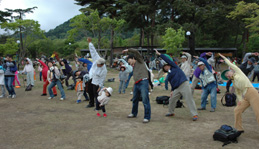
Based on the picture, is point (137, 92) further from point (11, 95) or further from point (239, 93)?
point (11, 95)

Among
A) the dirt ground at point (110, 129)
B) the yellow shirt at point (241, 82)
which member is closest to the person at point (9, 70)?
the dirt ground at point (110, 129)

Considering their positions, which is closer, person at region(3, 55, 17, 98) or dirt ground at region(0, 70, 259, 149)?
dirt ground at region(0, 70, 259, 149)

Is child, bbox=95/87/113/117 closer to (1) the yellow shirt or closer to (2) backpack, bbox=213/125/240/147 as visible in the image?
(2) backpack, bbox=213/125/240/147

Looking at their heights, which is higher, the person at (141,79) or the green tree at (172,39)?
the green tree at (172,39)

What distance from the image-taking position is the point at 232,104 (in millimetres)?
7367

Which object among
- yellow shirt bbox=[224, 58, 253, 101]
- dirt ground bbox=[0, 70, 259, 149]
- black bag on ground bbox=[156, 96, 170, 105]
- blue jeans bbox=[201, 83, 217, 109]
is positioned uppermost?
yellow shirt bbox=[224, 58, 253, 101]

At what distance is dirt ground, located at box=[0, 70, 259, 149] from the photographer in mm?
4266

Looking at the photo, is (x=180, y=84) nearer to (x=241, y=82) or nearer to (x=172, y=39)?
(x=241, y=82)

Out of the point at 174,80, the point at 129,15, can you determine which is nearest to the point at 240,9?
the point at 129,15

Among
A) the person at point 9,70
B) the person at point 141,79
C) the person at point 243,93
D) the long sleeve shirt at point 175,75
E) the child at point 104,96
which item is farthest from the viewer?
the person at point 9,70

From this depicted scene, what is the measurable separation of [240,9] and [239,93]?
→ 21597 mm

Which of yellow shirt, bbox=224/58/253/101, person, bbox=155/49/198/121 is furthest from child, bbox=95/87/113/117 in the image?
yellow shirt, bbox=224/58/253/101

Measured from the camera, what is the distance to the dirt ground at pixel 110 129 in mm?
4266

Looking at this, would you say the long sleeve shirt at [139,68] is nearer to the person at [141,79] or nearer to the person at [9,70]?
the person at [141,79]
